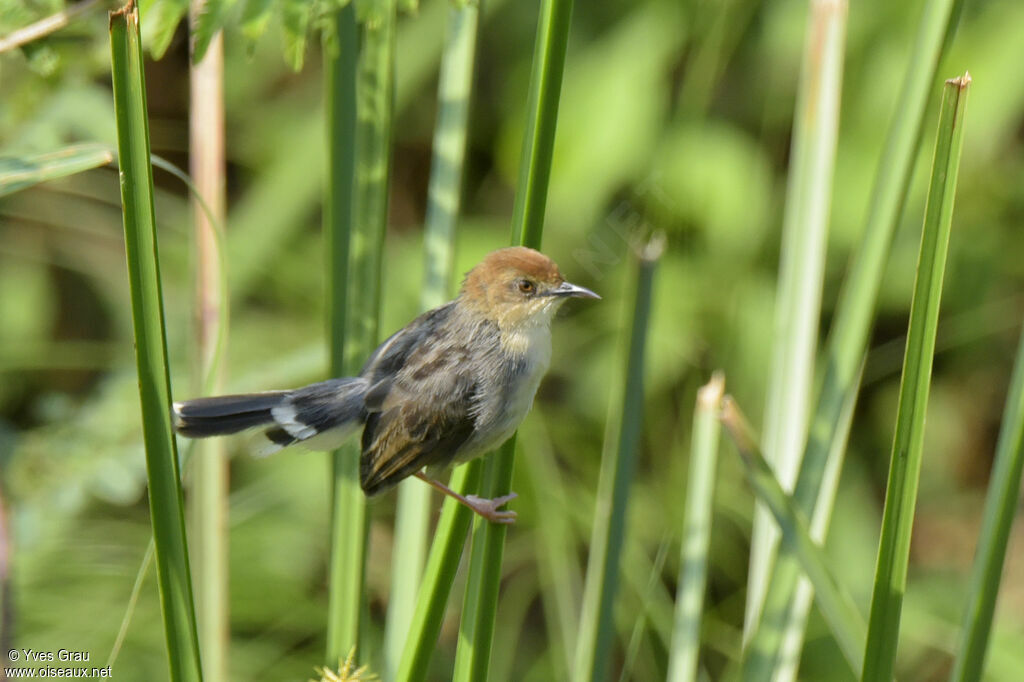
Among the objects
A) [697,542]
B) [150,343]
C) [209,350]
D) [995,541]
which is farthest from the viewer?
[209,350]

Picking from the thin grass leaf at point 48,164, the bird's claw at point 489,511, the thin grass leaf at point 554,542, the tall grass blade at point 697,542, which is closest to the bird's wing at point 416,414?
the bird's claw at point 489,511

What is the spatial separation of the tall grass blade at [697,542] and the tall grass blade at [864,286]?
9.7 inches

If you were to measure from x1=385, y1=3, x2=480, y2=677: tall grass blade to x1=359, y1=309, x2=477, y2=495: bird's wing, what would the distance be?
15 centimetres

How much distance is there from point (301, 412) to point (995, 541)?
4.76ft

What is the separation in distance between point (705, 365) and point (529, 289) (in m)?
1.82

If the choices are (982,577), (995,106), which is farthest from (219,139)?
(995,106)

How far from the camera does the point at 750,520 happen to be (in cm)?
409

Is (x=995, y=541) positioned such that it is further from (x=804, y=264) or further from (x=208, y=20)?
(x=208, y=20)

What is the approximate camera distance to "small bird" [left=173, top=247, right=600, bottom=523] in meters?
2.22

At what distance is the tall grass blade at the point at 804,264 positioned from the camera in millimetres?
2496

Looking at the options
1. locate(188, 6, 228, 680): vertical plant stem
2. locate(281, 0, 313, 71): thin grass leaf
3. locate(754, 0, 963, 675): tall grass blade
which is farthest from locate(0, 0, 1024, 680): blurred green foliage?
locate(281, 0, 313, 71): thin grass leaf

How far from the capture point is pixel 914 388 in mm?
1519

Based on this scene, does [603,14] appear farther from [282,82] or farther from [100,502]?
[100,502]

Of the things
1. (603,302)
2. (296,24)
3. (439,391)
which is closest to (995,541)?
(439,391)
